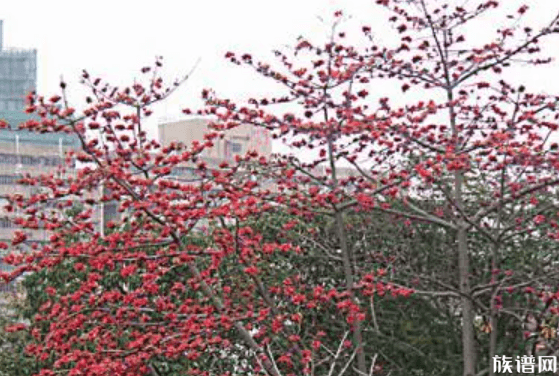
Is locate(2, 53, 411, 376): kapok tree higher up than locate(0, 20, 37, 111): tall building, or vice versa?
locate(0, 20, 37, 111): tall building

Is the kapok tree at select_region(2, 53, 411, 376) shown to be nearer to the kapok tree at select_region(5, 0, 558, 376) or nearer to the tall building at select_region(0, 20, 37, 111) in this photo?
the kapok tree at select_region(5, 0, 558, 376)

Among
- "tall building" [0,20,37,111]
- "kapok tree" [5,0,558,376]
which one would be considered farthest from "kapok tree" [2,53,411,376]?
"tall building" [0,20,37,111]

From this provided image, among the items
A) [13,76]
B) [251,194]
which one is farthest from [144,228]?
[13,76]

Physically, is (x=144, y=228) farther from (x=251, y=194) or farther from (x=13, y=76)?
(x=13, y=76)

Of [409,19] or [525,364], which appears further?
[525,364]

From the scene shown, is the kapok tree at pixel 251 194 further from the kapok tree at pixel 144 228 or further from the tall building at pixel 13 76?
the tall building at pixel 13 76

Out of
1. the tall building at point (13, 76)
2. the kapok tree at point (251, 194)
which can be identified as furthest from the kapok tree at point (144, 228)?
the tall building at point (13, 76)

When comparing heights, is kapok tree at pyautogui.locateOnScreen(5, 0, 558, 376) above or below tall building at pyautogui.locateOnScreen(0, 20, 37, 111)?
below

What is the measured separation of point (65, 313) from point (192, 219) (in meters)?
0.91

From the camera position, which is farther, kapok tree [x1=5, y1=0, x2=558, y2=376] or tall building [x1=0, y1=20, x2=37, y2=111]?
tall building [x1=0, y1=20, x2=37, y2=111]

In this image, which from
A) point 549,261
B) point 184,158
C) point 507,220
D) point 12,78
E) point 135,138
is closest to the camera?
point 184,158

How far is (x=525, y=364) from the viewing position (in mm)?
7879

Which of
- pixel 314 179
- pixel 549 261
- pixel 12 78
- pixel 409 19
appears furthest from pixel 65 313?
pixel 12 78

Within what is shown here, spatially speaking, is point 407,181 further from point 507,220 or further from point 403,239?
point 403,239
